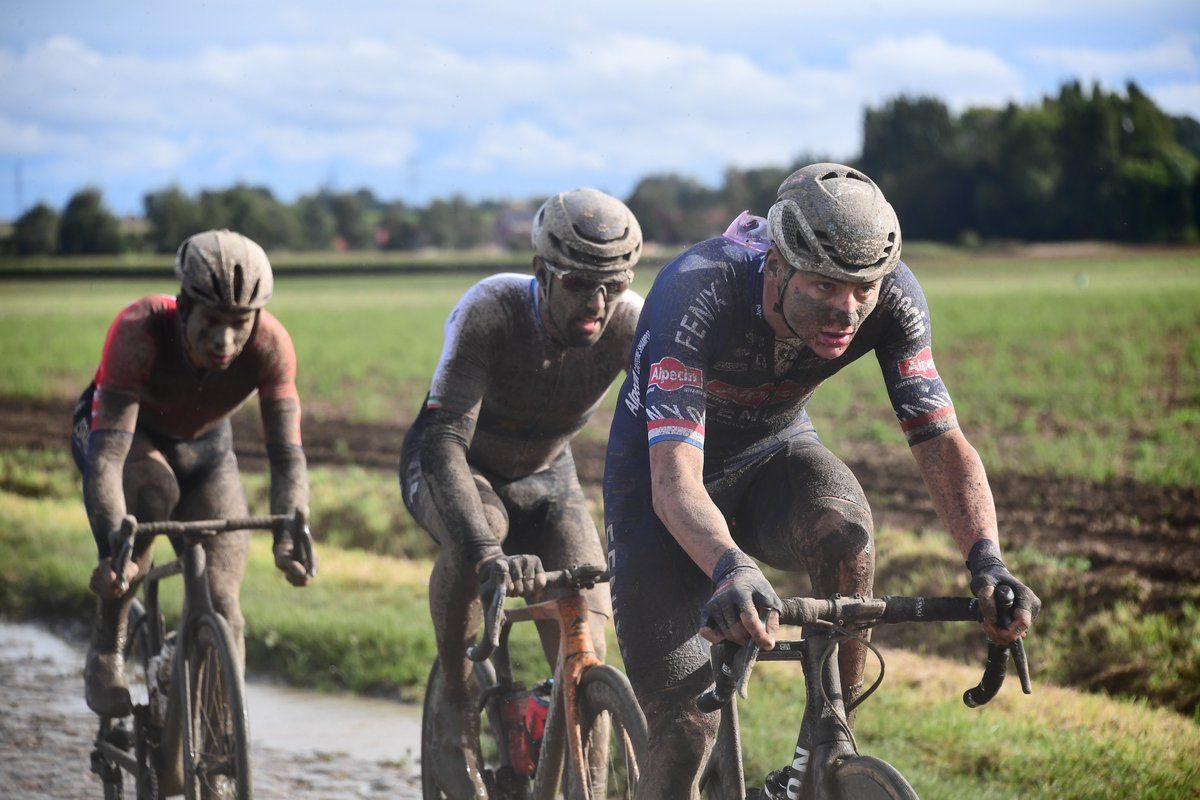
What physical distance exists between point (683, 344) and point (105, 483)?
2.80 metres

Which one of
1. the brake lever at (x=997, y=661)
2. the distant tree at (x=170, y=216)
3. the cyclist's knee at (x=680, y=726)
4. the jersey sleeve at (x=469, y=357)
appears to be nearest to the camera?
the brake lever at (x=997, y=661)

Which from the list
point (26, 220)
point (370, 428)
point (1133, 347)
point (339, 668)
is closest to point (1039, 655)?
point (339, 668)

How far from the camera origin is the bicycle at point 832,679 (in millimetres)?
3195

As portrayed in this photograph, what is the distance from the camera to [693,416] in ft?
12.3

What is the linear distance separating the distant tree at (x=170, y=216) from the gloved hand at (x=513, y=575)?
5964cm

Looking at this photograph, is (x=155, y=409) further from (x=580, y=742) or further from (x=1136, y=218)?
(x=1136, y=218)

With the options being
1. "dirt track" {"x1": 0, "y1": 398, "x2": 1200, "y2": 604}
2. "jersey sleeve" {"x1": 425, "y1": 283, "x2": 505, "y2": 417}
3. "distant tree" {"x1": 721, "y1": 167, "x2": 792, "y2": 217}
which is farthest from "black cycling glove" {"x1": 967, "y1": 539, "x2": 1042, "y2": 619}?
"distant tree" {"x1": 721, "y1": 167, "x2": 792, "y2": 217}

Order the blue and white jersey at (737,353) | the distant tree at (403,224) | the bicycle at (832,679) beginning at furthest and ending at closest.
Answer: the distant tree at (403,224) → the blue and white jersey at (737,353) → the bicycle at (832,679)

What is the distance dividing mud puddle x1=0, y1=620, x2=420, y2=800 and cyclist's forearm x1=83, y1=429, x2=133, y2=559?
1.76m

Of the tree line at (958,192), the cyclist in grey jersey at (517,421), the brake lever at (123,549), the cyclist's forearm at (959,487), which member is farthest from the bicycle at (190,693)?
the tree line at (958,192)

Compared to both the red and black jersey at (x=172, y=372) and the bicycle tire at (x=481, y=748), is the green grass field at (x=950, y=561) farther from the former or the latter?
the red and black jersey at (x=172, y=372)

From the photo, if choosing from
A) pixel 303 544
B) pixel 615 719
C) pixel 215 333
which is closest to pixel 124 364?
pixel 215 333

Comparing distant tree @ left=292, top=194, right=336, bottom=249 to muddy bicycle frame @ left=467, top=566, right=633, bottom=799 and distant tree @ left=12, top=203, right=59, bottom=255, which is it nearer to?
distant tree @ left=12, top=203, right=59, bottom=255

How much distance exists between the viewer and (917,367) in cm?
388
